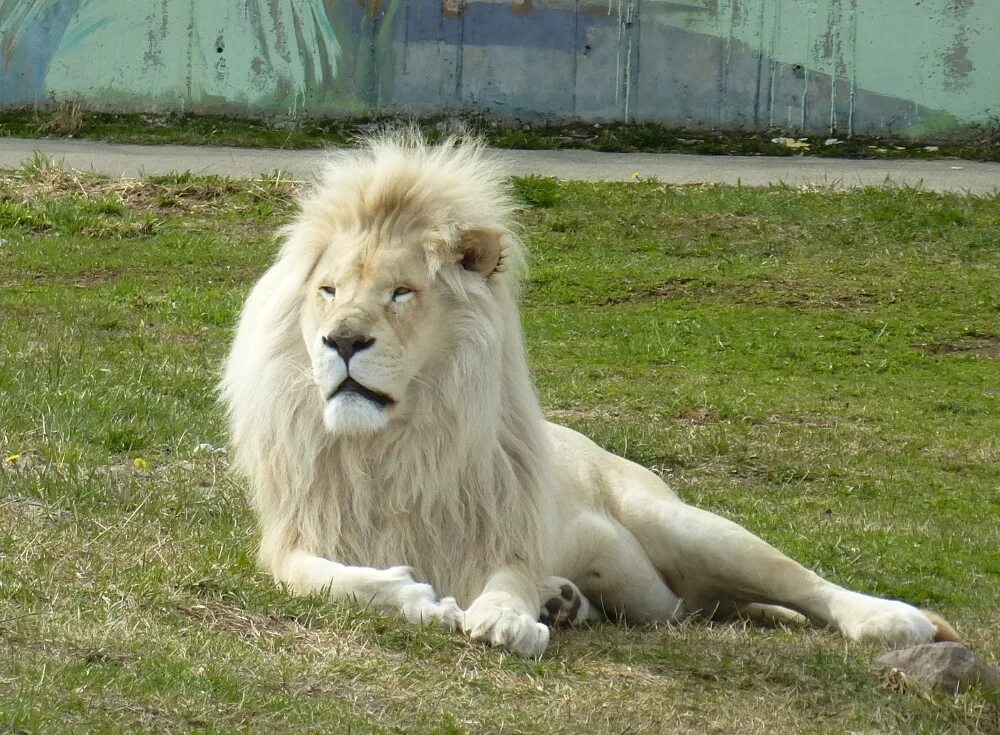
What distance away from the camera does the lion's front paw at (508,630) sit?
13.5ft

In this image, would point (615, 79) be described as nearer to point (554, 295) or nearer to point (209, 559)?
point (554, 295)

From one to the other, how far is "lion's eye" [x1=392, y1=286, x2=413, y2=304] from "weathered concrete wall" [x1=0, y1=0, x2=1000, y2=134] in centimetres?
1353

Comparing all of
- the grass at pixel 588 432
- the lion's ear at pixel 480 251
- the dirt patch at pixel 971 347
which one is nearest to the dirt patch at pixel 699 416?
the grass at pixel 588 432

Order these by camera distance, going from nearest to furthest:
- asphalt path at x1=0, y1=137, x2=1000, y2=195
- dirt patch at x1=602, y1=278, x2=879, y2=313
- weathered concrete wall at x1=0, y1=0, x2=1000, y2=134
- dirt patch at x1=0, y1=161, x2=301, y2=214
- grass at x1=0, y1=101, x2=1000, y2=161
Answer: dirt patch at x1=602, y1=278, x2=879, y2=313 → dirt patch at x1=0, y1=161, x2=301, y2=214 → asphalt path at x1=0, y1=137, x2=1000, y2=195 → grass at x1=0, y1=101, x2=1000, y2=161 → weathered concrete wall at x1=0, y1=0, x2=1000, y2=134

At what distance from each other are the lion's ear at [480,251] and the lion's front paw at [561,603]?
990 mm

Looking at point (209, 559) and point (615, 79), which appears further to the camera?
point (615, 79)

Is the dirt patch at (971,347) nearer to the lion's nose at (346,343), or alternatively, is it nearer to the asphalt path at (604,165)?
the asphalt path at (604,165)

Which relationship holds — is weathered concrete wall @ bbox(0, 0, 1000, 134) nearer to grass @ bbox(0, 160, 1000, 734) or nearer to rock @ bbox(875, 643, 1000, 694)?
grass @ bbox(0, 160, 1000, 734)

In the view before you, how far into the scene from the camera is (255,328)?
4742 millimetres

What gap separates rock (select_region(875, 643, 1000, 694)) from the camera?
4109 mm

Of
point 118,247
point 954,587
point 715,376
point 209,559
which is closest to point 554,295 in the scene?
point 715,376

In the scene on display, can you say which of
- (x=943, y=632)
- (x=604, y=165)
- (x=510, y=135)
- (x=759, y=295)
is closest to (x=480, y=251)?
(x=943, y=632)

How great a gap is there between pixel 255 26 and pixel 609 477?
13.5m

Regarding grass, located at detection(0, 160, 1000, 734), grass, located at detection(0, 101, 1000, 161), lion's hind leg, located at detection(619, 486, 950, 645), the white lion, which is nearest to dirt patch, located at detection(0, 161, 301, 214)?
grass, located at detection(0, 160, 1000, 734)
